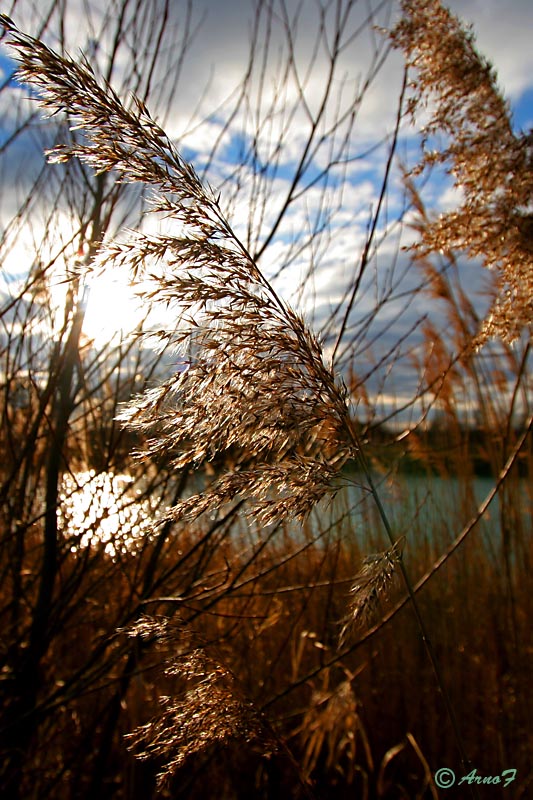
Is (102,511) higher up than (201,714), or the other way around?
(102,511)

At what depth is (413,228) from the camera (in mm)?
3223

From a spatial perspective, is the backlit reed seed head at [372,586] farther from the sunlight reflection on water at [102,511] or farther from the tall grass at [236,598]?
the sunlight reflection on water at [102,511]

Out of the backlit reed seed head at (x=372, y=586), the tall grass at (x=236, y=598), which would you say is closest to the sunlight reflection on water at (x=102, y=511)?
the tall grass at (x=236, y=598)

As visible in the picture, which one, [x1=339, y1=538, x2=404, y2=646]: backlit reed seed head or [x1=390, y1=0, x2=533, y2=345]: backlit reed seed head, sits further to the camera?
[x1=390, y1=0, x2=533, y2=345]: backlit reed seed head

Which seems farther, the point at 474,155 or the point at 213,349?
the point at 474,155

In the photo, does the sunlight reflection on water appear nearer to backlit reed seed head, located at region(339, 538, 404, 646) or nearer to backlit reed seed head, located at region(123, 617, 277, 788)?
backlit reed seed head, located at region(123, 617, 277, 788)

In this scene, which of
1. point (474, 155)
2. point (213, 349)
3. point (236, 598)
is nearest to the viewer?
point (213, 349)

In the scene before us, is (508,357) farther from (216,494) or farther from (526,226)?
(216,494)

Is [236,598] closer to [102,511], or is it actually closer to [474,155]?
[102,511]

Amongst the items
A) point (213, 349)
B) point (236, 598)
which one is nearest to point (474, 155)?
point (213, 349)

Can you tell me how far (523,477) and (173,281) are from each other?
3582 mm

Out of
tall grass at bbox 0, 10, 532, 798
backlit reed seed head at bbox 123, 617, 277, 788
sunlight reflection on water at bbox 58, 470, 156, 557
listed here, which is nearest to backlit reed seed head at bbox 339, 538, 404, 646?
tall grass at bbox 0, 10, 532, 798

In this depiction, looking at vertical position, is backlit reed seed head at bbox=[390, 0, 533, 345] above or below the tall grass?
above

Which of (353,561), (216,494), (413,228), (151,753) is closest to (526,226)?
(216,494)
